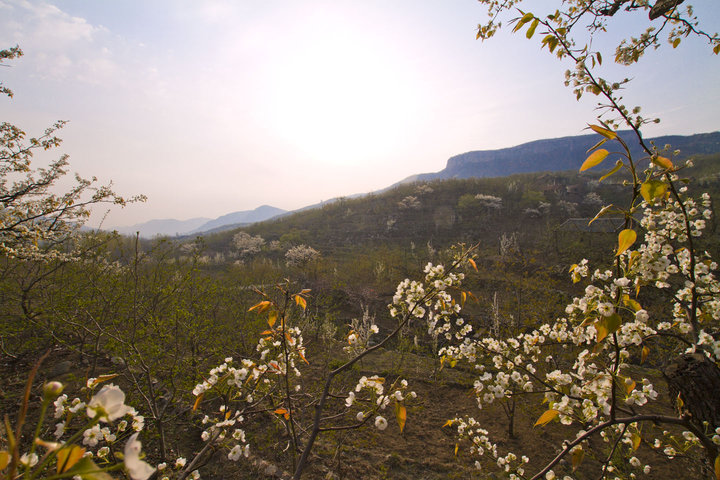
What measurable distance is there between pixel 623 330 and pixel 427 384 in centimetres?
415

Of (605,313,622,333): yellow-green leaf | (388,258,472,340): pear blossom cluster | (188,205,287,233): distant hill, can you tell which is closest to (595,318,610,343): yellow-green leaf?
(605,313,622,333): yellow-green leaf

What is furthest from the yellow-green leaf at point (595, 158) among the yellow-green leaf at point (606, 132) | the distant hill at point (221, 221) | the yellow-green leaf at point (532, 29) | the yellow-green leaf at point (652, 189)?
the distant hill at point (221, 221)

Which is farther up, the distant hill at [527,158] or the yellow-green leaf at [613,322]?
the distant hill at [527,158]

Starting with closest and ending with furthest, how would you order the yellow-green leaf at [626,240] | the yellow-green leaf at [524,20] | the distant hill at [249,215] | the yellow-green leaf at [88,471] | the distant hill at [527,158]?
the yellow-green leaf at [88,471], the yellow-green leaf at [626,240], the yellow-green leaf at [524,20], the distant hill at [527,158], the distant hill at [249,215]

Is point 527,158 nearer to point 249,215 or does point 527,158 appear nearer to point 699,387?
point 699,387

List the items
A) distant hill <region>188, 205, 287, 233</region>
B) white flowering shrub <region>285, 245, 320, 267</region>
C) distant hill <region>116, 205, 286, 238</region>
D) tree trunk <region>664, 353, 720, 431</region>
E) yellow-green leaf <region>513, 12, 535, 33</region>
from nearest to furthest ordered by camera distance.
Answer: yellow-green leaf <region>513, 12, 535, 33</region>
tree trunk <region>664, 353, 720, 431</region>
white flowering shrub <region>285, 245, 320, 267</region>
distant hill <region>116, 205, 286, 238</region>
distant hill <region>188, 205, 287, 233</region>

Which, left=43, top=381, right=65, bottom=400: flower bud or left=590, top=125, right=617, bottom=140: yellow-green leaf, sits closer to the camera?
left=43, top=381, right=65, bottom=400: flower bud

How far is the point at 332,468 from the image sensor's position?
10.5 ft

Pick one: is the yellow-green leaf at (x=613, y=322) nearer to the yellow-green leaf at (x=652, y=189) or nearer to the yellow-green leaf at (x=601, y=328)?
the yellow-green leaf at (x=601, y=328)

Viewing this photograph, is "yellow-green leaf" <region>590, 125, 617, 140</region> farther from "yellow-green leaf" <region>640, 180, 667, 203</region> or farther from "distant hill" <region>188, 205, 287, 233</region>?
"distant hill" <region>188, 205, 287, 233</region>

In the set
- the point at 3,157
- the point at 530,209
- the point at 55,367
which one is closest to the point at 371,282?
the point at 55,367

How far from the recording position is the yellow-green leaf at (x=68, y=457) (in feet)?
1.78

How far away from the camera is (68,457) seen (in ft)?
1.84

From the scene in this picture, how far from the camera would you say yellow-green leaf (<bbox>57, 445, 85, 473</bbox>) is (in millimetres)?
544
